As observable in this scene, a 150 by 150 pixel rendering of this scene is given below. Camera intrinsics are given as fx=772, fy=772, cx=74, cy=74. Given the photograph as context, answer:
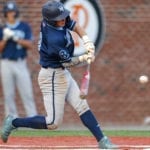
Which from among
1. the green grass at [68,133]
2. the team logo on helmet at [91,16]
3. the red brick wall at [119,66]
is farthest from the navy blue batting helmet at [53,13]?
the red brick wall at [119,66]

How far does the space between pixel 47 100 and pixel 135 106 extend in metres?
4.96

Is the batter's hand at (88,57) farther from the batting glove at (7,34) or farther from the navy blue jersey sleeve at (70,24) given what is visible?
the batting glove at (7,34)

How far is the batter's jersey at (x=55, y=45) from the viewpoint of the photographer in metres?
7.86

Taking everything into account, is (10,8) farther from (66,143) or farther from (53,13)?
(53,13)

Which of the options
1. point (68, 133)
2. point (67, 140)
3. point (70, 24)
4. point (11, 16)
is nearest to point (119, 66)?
point (11, 16)

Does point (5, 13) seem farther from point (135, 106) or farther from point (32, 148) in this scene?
point (32, 148)

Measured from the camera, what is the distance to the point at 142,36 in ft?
42.1

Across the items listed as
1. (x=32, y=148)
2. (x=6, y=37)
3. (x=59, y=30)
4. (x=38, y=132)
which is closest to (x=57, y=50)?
(x=59, y=30)

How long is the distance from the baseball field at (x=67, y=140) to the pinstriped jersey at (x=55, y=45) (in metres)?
0.94

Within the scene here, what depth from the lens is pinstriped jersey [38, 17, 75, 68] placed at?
309 inches

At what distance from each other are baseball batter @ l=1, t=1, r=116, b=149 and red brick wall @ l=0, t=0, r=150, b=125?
4.62 meters

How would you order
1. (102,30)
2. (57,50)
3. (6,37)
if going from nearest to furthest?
(57,50) < (6,37) < (102,30)

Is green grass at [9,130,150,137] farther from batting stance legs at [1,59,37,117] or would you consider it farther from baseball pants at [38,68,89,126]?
baseball pants at [38,68,89,126]

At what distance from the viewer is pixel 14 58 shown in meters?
11.8
